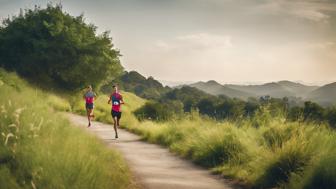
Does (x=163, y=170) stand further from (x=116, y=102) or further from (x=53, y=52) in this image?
(x=53, y=52)

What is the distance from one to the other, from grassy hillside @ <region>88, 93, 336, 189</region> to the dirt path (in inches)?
20.0

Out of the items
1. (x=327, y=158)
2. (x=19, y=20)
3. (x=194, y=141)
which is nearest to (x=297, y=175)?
(x=327, y=158)

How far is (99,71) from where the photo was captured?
48.0 meters

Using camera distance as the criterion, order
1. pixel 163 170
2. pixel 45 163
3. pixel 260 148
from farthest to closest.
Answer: pixel 163 170, pixel 260 148, pixel 45 163

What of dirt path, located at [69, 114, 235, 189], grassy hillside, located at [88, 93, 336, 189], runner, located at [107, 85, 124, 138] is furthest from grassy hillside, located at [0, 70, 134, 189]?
runner, located at [107, 85, 124, 138]

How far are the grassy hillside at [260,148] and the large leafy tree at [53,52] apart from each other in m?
26.4

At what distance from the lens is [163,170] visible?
13031 millimetres

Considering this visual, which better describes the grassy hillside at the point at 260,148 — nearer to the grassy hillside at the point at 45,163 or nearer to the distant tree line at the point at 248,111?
the distant tree line at the point at 248,111

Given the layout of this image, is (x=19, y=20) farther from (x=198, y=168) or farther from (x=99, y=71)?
(x=198, y=168)

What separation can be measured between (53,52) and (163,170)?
34751 mm

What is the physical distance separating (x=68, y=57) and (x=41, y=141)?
128ft

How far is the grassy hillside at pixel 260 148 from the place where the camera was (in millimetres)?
9446

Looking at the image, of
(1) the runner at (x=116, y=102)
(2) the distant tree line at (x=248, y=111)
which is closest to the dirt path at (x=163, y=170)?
(1) the runner at (x=116, y=102)

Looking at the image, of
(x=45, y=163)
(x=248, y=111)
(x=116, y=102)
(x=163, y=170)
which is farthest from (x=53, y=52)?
(x=45, y=163)
